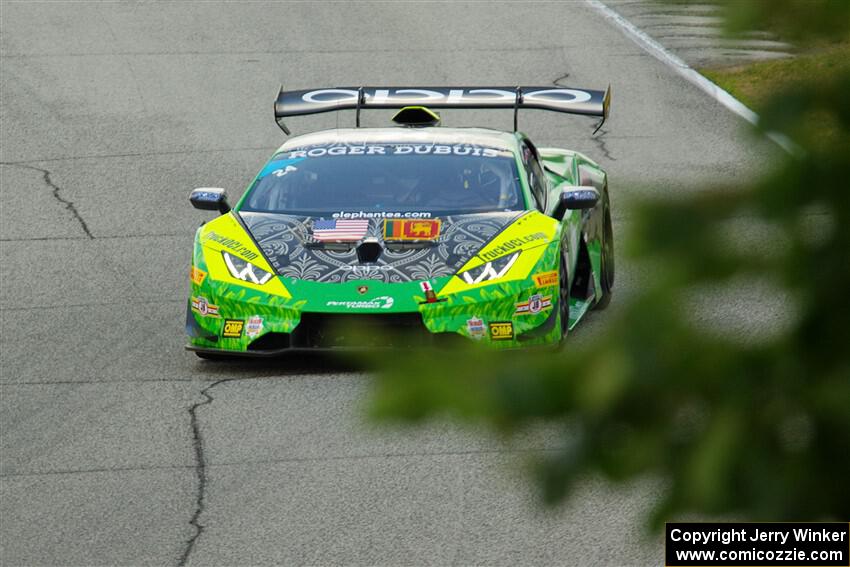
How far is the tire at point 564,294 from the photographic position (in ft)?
30.3

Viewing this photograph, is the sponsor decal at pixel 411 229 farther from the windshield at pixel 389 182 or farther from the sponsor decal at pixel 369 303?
the sponsor decal at pixel 369 303

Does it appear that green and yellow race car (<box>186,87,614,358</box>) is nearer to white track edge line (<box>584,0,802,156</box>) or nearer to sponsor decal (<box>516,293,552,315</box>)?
sponsor decal (<box>516,293,552,315</box>)

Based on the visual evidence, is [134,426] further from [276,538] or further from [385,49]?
[385,49]

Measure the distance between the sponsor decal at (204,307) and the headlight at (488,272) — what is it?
146cm

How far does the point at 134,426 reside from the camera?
8.45m

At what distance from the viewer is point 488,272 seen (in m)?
9.09

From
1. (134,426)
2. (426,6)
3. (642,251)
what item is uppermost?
(642,251)

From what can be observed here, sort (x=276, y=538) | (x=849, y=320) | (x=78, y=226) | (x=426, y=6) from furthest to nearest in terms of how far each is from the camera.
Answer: (x=426, y=6) < (x=78, y=226) < (x=276, y=538) < (x=849, y=320)

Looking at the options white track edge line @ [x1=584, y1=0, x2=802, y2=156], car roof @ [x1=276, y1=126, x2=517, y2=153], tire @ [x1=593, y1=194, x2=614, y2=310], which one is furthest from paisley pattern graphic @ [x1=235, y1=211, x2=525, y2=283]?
white track edge line @ [x1=584, y1=0, x2=802, y2=156]

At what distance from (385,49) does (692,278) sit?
20.7 m

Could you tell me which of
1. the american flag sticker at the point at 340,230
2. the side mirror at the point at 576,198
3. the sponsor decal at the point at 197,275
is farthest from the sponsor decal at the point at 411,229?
the sponsor decal at the point at 197,275

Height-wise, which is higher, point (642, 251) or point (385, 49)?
point (642, 251)

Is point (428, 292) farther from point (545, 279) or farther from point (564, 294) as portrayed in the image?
point (564, 294)

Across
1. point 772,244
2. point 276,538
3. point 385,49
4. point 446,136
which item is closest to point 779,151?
point 772,244
